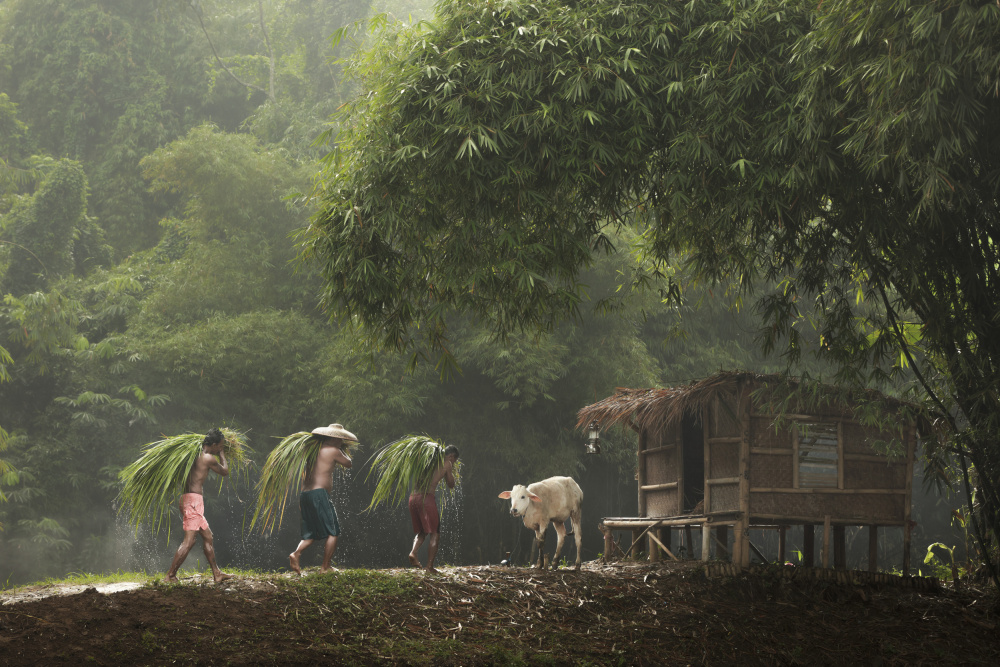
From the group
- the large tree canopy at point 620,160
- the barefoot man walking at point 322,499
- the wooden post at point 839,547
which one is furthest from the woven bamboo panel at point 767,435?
the barefoot man walking at point 322,499

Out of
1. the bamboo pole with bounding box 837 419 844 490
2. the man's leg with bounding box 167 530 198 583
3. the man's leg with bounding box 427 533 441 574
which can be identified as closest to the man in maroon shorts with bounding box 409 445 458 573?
the man's leg with bounding box 427 533 441 574

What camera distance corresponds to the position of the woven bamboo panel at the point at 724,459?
31.3 ft

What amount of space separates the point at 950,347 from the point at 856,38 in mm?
2825

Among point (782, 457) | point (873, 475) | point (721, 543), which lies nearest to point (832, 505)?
point (873, 475)

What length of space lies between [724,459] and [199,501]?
5.36m

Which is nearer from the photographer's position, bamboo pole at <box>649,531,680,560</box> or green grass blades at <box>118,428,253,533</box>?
green grass blades at <box>118,428,253,533</box>

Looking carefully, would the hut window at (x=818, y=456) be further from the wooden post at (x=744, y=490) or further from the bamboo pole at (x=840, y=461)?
the wooden post at (x=744, y=490)

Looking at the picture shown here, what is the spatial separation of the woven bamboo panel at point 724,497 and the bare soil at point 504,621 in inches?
33.3

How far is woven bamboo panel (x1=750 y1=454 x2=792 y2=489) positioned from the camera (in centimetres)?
938

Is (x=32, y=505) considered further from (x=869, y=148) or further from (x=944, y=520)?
(x=944, y=520)

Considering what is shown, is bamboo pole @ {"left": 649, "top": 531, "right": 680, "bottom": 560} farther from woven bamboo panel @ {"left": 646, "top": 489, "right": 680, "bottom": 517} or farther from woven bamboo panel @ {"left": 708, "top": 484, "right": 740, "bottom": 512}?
woven bamboo panel @ {"left": 708, "top": 484, "right": 740, "bottom": 512}

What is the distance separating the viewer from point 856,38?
586 cm

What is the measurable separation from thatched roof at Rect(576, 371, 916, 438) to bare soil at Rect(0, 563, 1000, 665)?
5.74ft

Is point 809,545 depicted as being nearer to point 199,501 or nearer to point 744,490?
point 744,490
